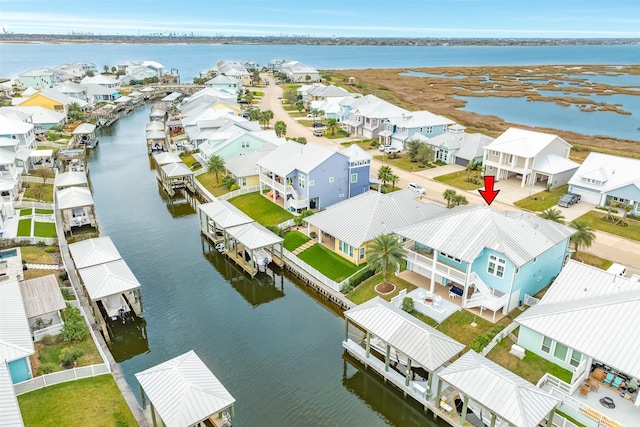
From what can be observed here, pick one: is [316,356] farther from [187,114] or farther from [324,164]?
[187,114]

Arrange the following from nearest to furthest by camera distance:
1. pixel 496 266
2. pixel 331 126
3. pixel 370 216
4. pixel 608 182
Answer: pixel 496 266 < pixel 370 216 < pixel 608 182 < pixel 331 126

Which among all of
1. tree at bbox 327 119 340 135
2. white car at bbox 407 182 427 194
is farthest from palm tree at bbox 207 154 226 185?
tree at bbox 327 119 340 135

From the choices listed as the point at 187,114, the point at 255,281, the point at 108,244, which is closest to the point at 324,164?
the point at 255,281

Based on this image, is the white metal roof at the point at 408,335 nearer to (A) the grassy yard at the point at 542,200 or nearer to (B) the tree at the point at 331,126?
(A) the grassy yard at the point at 542,200

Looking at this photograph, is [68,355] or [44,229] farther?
[44,229]

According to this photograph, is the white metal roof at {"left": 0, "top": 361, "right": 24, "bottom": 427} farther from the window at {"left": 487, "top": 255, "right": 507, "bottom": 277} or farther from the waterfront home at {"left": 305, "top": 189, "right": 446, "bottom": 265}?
the window at {"left": 487, "top": 255, "right": 507, "bottom": 277}

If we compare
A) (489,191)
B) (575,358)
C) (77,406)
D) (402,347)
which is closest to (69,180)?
(77,406)

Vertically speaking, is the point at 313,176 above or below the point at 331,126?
above

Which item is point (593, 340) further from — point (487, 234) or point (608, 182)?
point (608, 182)
